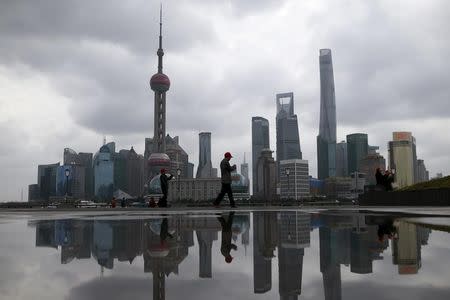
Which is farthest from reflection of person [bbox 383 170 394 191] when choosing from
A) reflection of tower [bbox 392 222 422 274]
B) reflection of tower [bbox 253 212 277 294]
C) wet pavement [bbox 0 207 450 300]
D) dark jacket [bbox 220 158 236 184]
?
reflection of tower [bbox 253 212 277 294]

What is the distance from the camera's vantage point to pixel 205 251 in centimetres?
514

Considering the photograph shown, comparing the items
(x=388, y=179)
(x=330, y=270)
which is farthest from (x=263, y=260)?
(x=388, y=179)

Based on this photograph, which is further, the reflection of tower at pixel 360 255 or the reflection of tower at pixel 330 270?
the reflection of tower at pixel 360 255

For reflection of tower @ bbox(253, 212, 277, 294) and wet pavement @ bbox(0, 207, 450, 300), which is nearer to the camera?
wet pavement @ bbox(0, 207, 450, 300)

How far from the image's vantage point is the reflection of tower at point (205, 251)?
3835 mm

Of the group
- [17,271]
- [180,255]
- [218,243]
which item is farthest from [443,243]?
[17,271]

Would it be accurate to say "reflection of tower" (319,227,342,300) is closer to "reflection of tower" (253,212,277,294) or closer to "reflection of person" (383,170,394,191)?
"reflection of tower" (253,212,277,294)

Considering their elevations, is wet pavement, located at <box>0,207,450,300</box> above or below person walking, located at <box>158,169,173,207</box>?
below

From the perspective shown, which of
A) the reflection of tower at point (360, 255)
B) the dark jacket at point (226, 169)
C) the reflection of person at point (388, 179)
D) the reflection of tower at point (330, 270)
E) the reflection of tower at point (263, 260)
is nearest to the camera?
the reflection of tower at point (330, 270)

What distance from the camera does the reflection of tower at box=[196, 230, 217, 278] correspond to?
3835mm

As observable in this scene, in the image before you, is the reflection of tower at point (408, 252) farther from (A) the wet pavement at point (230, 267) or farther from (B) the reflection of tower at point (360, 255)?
(B) the reflection of tower at point (360, 255)

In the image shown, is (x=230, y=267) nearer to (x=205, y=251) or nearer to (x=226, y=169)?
(x=205, y=251)

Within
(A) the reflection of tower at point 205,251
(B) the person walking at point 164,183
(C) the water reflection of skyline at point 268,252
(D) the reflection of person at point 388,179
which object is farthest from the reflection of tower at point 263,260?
(D) the reflection of person at point 388,179

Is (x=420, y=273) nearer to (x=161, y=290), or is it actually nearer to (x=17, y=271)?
(x=161, y=290)
